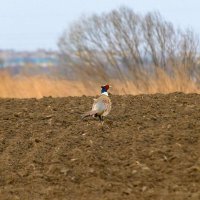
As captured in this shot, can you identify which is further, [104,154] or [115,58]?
[115,58]

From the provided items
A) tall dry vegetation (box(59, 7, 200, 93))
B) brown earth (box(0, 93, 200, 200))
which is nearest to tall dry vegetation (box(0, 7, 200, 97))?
tall dry vegetation (box(59, 7, 200, 93))

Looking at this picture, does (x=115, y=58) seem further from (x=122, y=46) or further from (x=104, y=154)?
(x=104, y=154)

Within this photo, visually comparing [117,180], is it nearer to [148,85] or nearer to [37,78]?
[148,85]

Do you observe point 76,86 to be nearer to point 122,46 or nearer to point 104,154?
point 122,46

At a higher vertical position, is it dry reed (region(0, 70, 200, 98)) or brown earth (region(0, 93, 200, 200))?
dry reed (region(0, 70, 200, 98))

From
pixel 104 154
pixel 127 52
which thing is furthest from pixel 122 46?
pixel 104 154

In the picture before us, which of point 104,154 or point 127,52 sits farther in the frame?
point 127,52

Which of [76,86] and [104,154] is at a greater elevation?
[76,86]

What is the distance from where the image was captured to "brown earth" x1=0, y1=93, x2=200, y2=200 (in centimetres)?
707

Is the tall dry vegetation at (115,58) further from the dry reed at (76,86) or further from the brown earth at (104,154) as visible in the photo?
the brown earth at (104,154)

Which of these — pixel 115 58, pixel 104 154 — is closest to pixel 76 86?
pixel 115 58

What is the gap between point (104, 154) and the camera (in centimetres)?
802

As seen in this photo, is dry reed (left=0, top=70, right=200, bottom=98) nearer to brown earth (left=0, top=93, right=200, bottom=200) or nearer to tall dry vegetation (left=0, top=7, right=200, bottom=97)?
tall dry vegetation (left=0, top=7, right=200, bottom=97)

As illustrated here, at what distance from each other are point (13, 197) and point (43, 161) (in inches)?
41.1
